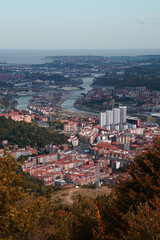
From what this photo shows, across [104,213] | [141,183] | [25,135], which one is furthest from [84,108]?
[141,183]

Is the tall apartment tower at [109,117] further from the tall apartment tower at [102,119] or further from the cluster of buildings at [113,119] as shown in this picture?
the tall apartment tower at [102,119]

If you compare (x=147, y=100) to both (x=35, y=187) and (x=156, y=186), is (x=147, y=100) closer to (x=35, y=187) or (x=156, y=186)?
(x=35, y=187)

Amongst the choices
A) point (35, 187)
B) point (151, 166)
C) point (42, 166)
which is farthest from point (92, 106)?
point (151, 166)

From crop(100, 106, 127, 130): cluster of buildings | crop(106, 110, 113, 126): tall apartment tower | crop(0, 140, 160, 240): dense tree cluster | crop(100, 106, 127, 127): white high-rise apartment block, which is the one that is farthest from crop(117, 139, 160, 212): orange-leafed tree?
crop(106, 110, 113, 126): tall apartment tower

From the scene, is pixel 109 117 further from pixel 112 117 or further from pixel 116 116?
pixel 116 116

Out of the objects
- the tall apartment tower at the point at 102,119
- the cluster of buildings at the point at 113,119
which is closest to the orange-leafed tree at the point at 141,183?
the cluster of buildings at the point at 113,119

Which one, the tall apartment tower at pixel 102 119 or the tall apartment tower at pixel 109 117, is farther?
the tall apartment tower at pixel 109 117
